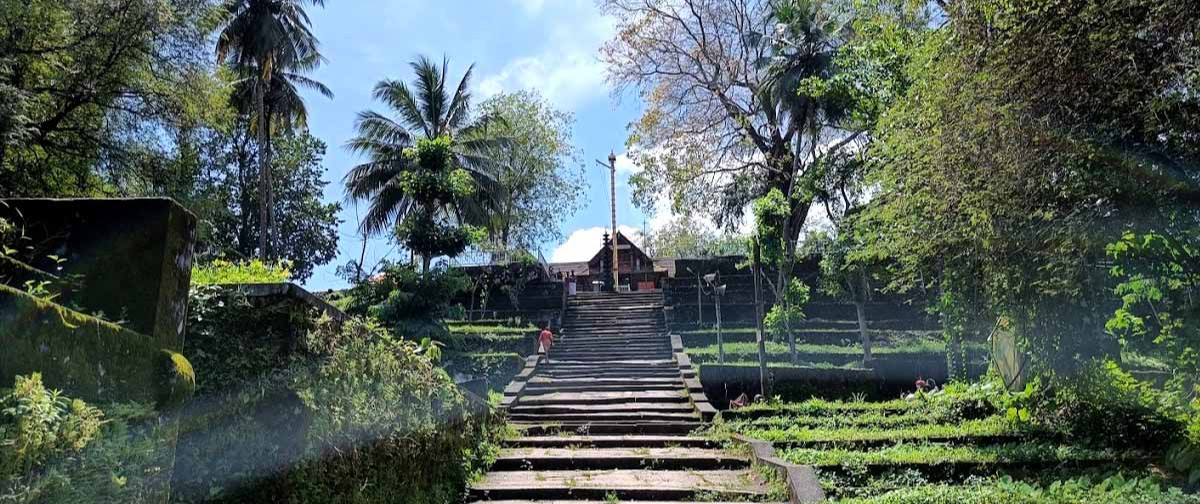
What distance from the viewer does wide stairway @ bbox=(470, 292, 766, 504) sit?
20.1 feet

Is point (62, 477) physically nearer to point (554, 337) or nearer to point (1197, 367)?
point (1197, 367)

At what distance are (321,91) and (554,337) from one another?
12.4 meters

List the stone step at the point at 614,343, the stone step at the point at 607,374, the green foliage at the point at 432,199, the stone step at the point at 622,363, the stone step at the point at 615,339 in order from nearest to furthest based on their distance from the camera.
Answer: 1. the stone step at the point at 607,374
2. the stone step at the point at 622,363
3. the green foliage at the point at 432,199
4. the stone step at the point at 614,343
5. the stone step at the point at 615,339

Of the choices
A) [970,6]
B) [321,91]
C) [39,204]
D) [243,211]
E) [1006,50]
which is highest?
[321,91]

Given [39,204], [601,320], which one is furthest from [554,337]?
[39,204]

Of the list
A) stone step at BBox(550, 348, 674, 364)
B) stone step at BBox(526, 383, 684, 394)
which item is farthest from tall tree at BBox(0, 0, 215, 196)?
stone step at BBox(550, 348, 674, 364)

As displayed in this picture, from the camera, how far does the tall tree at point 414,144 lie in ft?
67.9

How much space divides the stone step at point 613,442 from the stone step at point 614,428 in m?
0.55

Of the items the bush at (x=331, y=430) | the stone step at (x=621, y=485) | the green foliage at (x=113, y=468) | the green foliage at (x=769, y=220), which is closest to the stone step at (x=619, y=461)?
the stone step at (x=621, y=485)

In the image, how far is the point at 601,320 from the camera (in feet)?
65.5

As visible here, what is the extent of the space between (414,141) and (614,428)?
15014 mm

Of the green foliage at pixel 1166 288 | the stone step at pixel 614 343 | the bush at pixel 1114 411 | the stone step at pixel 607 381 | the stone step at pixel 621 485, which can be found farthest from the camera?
the stone step at pixel 614 343

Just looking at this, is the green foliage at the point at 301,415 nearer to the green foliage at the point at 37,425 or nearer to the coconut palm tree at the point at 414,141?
the green foliage at the point at 37,425

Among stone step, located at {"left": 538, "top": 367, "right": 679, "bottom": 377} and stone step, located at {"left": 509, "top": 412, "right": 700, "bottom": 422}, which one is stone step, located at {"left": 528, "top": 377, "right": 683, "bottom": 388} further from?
stone step, located at {"left": 509, "top": 412, "right": 700, "bottom": 422}
